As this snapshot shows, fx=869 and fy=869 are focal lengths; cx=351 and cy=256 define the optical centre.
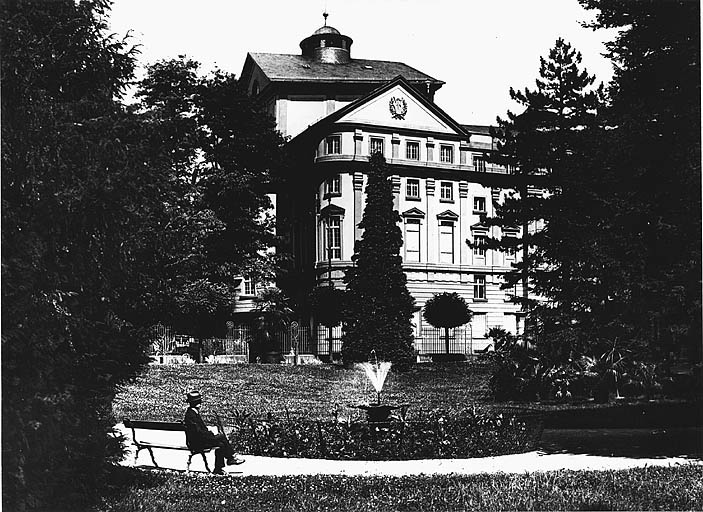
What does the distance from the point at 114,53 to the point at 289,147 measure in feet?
78.3

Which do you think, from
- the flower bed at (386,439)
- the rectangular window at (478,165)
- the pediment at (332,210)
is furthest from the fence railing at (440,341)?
the flower bed at (386,439)

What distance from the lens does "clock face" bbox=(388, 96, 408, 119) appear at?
1259 inches

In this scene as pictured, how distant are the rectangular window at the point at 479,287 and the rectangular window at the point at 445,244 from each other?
159 centimetres

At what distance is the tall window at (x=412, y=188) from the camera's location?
3388 cm

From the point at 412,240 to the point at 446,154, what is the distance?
5.10 metres

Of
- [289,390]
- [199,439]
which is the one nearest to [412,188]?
[289,390]

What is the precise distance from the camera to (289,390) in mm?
23484

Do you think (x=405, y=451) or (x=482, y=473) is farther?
(x=405, y=451)

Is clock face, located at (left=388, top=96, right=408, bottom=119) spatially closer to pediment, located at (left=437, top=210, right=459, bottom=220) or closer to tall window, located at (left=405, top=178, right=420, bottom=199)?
tall window, located at (left=405, top=178, right=420, bottom=199)

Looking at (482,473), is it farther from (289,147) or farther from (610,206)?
(289,147)

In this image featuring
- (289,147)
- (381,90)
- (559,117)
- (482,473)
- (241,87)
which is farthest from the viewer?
(289,147)

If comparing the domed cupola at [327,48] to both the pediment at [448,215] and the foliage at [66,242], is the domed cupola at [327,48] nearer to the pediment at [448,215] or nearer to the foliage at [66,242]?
the foliage at [66,242]

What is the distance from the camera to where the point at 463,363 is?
29.4 metres

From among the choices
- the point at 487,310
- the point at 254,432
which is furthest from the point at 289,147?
Answer: the point at 254,432
